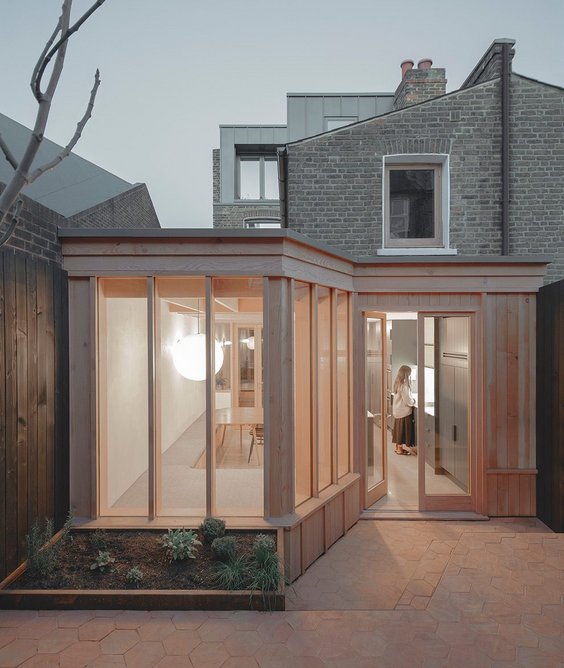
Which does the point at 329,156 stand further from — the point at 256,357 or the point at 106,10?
the point at 256,357

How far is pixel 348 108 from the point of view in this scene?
14320 millimetres

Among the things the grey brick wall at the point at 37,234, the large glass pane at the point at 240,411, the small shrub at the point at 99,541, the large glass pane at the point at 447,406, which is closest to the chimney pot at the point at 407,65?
the large glass pane at the point at 240,411

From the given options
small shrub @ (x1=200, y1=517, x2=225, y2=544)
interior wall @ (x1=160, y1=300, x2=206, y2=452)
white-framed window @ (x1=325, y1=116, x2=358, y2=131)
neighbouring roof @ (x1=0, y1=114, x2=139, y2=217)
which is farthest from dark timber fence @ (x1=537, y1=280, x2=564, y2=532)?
white-framed window @ (x1=325, y1=116, x2=358, y2=131)

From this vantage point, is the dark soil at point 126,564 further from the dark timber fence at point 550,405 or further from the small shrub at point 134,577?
the dark timber fence at point 550,405

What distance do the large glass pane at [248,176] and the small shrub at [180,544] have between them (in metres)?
15.0

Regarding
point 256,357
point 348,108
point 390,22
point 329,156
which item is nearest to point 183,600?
point 329,156

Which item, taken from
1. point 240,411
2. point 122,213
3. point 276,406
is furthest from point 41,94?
point 240,411

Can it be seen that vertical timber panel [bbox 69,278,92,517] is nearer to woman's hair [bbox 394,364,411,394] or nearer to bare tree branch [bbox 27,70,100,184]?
bare tree branch [bbox 27,70,100,184]

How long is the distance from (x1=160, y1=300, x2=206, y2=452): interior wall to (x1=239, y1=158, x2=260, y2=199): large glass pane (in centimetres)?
Result: 822

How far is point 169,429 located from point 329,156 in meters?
5.66

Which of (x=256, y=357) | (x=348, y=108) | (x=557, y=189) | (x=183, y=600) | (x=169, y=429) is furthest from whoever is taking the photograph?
(x=348, y=108)

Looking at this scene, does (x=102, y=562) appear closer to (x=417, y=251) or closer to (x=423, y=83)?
(x=417, y=251)

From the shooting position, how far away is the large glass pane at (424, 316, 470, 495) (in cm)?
565

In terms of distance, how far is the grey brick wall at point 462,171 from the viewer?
647 centimetres
